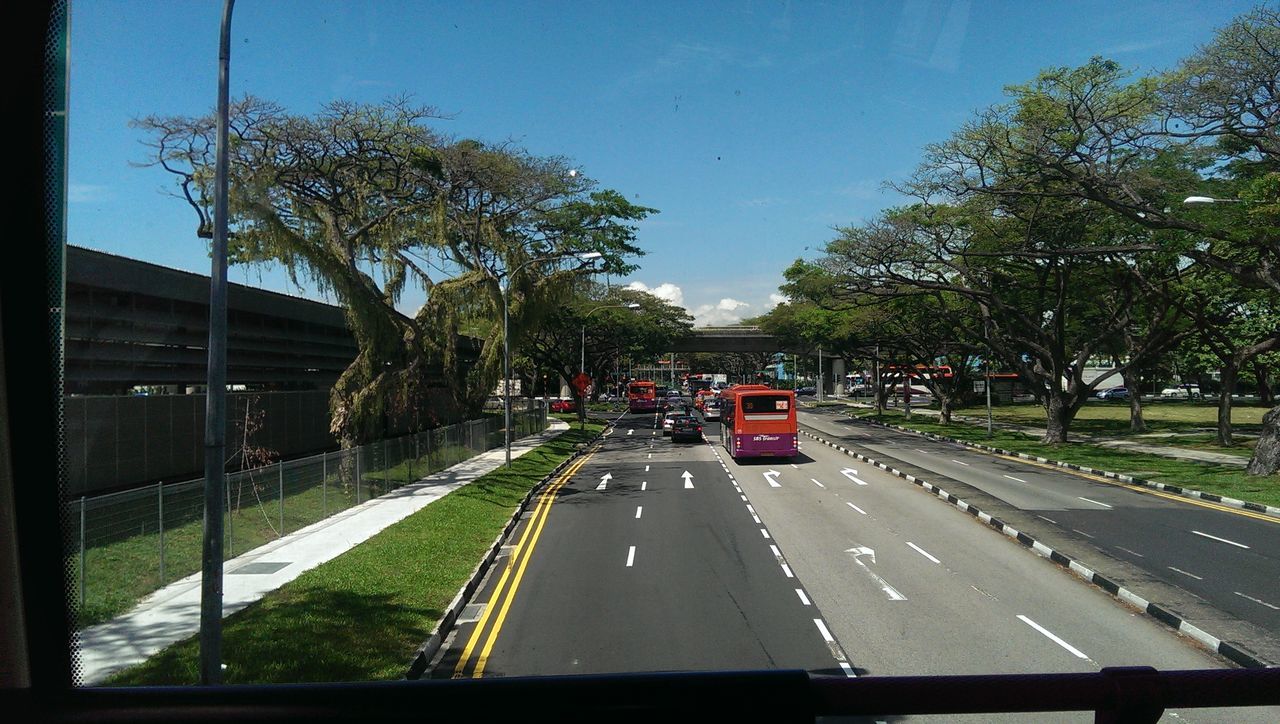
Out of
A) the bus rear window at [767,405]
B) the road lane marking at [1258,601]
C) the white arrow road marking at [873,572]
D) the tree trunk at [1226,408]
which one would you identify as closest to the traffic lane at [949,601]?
the white arrow road marking at [873,572]

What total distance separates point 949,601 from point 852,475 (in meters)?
16.7

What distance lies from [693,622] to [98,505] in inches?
309

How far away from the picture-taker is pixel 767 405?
31.7 m

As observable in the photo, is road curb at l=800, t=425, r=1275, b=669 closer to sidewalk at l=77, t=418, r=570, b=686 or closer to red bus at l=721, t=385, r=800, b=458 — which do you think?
sidewalk at l=77, t=418, r=570, b=686

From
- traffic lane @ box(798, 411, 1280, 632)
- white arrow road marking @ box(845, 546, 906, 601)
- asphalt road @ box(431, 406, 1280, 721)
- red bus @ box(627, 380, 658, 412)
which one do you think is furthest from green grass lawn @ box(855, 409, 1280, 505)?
red bus @ box(627, 380, 658, 412)

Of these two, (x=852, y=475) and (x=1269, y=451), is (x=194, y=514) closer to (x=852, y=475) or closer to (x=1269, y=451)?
(x=852, y=475)

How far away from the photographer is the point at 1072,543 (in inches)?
591

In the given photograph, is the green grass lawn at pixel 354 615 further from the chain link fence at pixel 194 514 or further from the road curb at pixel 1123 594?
the road curb at pixel 1123 594

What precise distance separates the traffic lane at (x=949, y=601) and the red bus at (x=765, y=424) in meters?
11.3

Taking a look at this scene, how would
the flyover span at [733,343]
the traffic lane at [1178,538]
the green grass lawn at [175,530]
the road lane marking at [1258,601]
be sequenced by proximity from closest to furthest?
1. the road lane marking at [1258,601]
2. the green grass lawn at [175,530]
3. the traffic lane at [1178,538]
4. the flyover span at [733,343]

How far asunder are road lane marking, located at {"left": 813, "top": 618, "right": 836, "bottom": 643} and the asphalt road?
0.08 feet

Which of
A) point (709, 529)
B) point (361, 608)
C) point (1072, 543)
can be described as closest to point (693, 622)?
point (361, 608)

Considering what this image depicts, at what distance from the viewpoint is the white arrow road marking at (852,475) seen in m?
25.7

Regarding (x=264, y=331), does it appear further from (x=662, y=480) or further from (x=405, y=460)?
(x=662, y=480)
